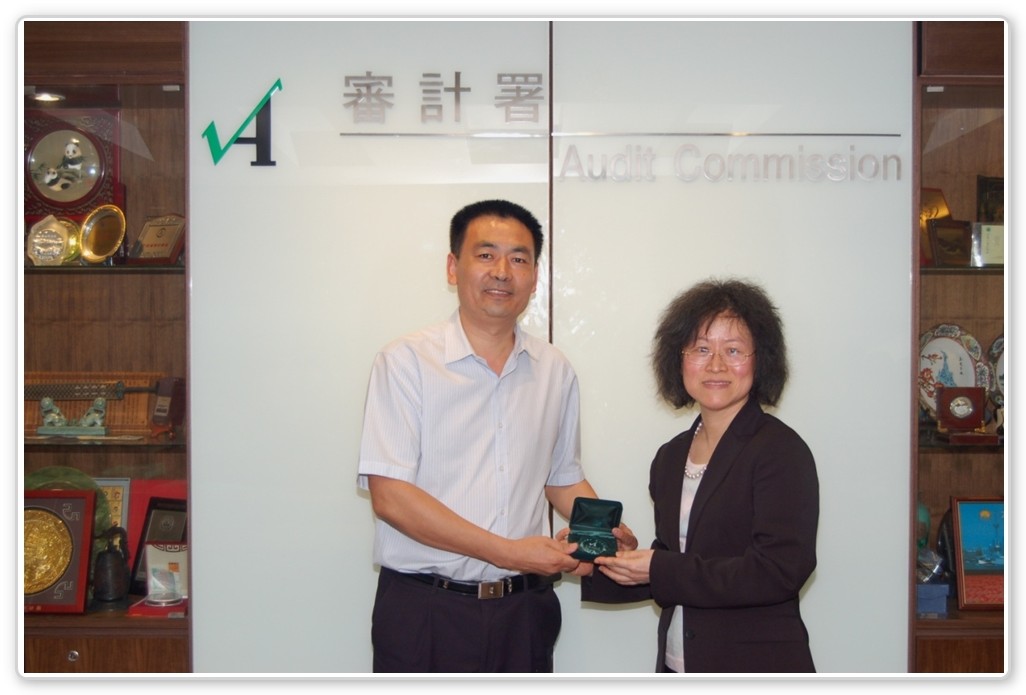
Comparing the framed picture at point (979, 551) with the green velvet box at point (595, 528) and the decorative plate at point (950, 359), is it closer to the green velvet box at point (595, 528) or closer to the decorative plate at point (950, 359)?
the decorative plate at point (950, 359)

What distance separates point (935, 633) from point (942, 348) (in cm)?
93

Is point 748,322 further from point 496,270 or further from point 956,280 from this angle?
point 956,280

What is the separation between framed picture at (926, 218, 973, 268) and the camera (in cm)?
294

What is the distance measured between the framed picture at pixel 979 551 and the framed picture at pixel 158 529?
2.57m

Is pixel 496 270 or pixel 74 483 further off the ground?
pixel 496 270

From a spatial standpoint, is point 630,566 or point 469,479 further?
point 469,479

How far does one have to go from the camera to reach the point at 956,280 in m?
2.96

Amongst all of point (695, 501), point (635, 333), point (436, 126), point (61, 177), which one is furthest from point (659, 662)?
point (61, 177)

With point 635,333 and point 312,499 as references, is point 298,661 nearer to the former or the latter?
point 312,499

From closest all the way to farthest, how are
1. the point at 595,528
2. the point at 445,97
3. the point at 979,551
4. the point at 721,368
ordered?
the point at 721,368
the point at 595,528
the point at 445,97
the point at 979,551

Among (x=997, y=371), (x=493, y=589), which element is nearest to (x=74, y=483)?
(x=493, y=589)

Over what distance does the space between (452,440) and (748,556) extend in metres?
0.82

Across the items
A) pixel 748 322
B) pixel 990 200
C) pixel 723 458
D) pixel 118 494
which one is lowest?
pixel 118 494

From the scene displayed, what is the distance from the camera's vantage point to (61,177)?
3.05 m
